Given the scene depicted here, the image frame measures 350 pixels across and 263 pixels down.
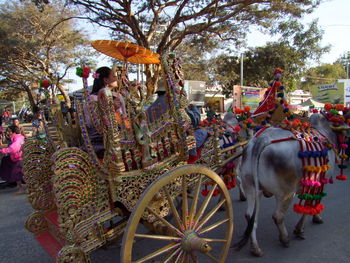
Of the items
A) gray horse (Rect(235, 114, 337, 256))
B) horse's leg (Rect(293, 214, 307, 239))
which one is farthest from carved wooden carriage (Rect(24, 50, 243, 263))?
horse's leg (Rect(293, 214, 307, 239))

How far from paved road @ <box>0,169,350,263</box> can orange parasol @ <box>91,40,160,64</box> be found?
7.47 ft

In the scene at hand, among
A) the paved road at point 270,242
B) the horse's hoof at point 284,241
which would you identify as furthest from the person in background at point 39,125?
the horse's hoof at point 284,241

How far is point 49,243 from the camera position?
2467 mm

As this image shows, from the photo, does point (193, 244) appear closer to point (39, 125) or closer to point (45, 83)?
point (45, 83)

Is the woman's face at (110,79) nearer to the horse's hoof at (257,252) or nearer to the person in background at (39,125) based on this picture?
the person in background at (39,125)

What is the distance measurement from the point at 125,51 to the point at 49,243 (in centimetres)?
210

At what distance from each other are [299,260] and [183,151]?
1740 millimetres

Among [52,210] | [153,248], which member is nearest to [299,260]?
[153,248]

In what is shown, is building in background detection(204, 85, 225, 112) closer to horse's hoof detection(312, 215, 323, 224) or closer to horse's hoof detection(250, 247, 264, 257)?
horse's hoof detection(250, 247, 264, 257)

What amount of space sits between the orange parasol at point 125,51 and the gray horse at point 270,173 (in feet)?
5.17

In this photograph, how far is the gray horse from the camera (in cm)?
268

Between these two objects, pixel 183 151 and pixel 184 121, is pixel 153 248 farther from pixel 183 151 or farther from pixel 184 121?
pixel 184 121

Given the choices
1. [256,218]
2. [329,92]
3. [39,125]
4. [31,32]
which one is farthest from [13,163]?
[329,92]

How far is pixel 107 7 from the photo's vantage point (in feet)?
32.1
